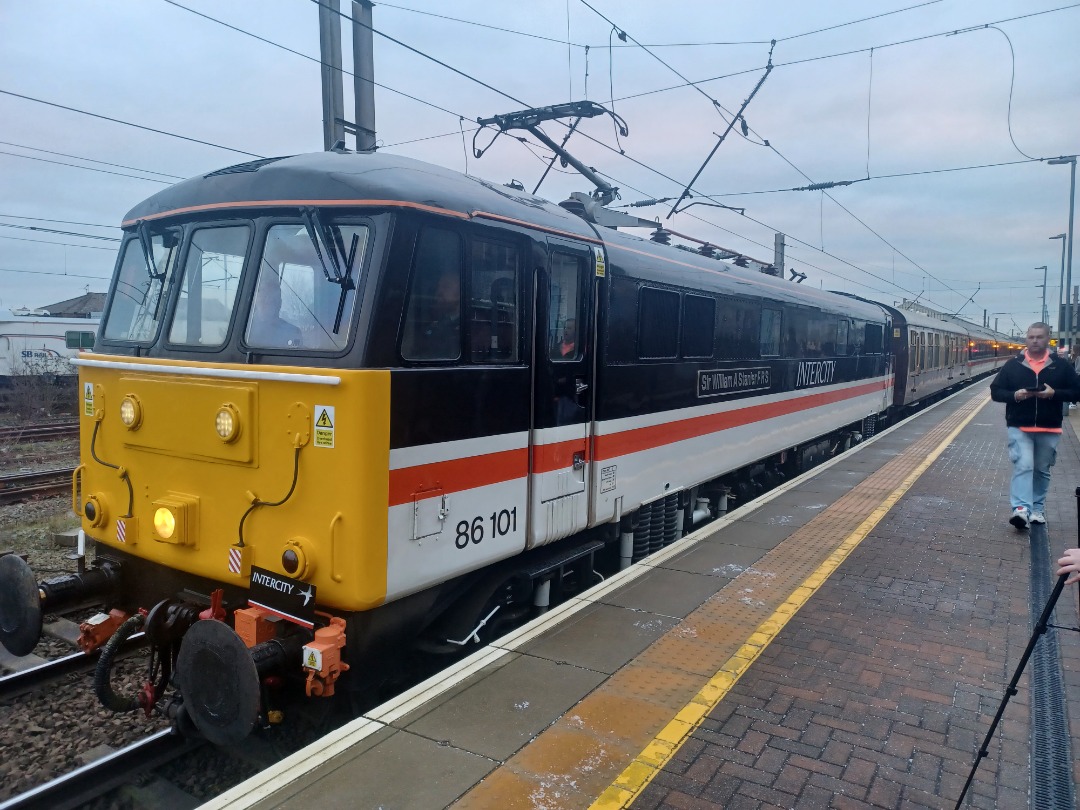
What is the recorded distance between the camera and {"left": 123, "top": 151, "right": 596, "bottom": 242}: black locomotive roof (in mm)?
4246

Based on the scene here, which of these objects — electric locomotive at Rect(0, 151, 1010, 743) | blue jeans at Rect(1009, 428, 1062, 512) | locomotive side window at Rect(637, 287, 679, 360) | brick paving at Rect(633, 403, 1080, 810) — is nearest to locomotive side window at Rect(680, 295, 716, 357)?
locomotive side window at Rect(637, 287, 679, 360)

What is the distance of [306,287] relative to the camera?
433cm

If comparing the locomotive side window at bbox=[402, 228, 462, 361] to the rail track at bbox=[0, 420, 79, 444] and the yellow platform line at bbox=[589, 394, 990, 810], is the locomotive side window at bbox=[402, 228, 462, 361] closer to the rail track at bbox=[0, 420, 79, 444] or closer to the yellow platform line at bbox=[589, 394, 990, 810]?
the yellow platform line at bbox=[589, 394, 990, 810]

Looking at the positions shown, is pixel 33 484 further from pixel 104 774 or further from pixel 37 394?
pixel 37 394

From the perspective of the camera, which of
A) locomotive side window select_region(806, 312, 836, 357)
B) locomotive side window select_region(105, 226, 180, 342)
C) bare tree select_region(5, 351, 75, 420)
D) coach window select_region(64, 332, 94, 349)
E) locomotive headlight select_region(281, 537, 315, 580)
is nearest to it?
locomotive headlight select_region(281, 537, 315, 580)

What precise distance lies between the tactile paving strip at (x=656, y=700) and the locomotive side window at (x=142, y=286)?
3.40 m

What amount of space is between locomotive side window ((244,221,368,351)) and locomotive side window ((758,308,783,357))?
6.61 meters

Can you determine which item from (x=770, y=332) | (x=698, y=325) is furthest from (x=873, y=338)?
(x=698, y=325)

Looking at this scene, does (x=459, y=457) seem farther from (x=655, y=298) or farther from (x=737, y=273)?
(x=737, y=273)

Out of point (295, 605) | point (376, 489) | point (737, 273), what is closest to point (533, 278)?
point (376, 489)

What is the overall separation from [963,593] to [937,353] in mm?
24080

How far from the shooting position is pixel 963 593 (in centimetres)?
609

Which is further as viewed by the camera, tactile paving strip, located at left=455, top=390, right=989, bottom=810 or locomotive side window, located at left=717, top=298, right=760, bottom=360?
locomotive side window, located at left=717, top=298, right=760, bottom=360

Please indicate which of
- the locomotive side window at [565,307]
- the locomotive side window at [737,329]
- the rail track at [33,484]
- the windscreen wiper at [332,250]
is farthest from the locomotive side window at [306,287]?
the rail track at [33,484]
